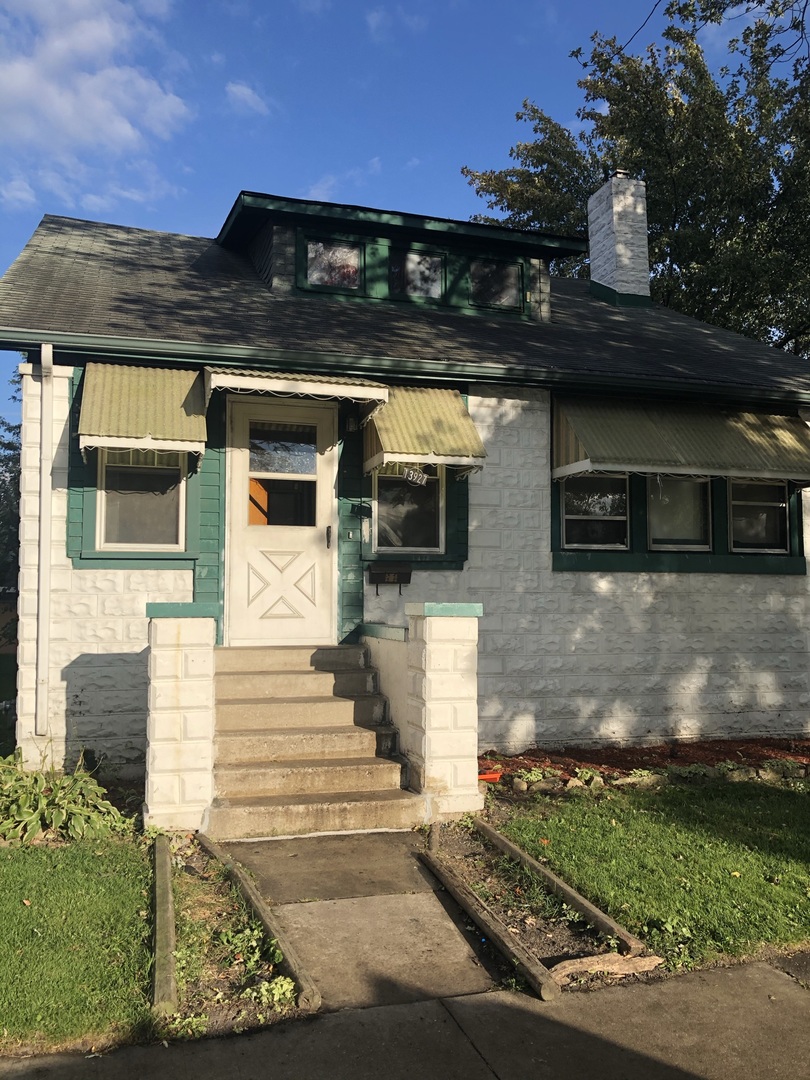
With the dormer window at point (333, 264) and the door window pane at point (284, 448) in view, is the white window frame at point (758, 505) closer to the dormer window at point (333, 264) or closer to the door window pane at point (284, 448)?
the door window pane at point (284, 448)

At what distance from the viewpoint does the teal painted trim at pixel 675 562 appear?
9.28m

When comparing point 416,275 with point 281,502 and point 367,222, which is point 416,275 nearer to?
point 367,222

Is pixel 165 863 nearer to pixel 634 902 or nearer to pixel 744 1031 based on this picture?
pixel 634 902

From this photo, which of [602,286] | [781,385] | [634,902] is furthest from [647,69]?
[634,902]

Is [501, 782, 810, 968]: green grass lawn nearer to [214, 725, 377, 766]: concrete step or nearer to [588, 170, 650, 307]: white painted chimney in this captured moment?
[214, 725, 377, 766]: concrete step

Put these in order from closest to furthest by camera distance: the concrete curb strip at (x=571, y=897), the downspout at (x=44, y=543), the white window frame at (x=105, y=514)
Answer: the concrete curb strip at (x=571, y=897)
the downspout at (x=44, y=543)
the white window frame at (x=105, y=514)

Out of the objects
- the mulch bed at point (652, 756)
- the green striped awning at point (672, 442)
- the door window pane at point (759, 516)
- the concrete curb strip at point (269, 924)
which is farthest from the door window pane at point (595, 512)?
the concrete curb strip at point (269, 924)

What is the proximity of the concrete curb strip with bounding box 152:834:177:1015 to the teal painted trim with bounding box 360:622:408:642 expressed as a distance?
2525 mm

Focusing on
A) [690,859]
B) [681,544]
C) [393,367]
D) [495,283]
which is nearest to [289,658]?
[393,367]

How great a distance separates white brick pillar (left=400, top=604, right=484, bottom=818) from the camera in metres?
6.50

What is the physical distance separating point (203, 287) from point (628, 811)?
7487mm

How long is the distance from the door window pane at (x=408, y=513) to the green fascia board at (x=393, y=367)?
3.55ft

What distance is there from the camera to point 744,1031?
144 inches

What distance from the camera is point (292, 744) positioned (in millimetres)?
6859
